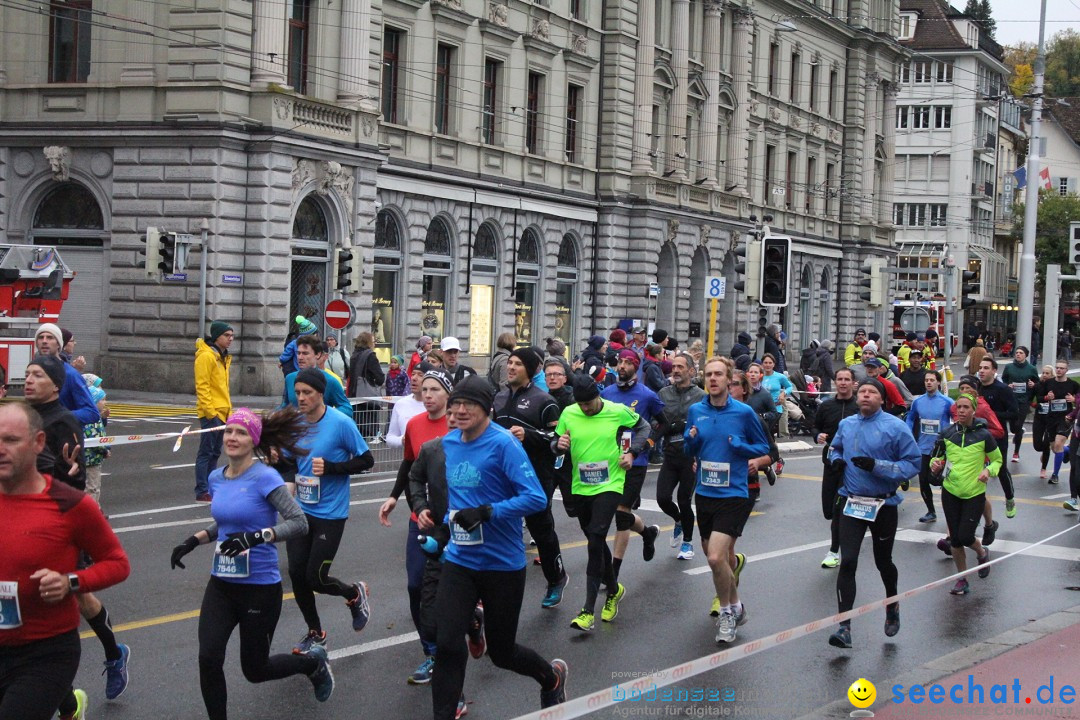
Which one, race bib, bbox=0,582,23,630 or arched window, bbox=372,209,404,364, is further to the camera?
arched window, bbox=372,209,404,364

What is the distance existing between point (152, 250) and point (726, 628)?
20750 millimetres

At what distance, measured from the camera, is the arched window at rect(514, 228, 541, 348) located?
4194 centimetres

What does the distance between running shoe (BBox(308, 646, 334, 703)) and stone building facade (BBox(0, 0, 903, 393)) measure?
2307 centimetres

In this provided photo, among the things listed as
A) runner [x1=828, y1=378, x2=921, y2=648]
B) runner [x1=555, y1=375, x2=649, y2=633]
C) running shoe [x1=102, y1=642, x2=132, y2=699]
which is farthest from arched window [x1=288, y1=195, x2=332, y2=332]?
running shoe [x1=102, y1=642, x2=132, y2=699]

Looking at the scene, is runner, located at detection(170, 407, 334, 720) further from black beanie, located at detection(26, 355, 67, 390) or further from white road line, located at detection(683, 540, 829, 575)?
white road line, located at detection(683, 540, 829, 575)

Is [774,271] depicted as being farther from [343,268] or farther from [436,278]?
[436,278]

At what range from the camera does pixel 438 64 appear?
37.6 m

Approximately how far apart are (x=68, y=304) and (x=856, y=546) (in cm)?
2512

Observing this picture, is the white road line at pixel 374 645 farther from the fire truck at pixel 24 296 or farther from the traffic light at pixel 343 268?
the traffic light at pixel 343 268

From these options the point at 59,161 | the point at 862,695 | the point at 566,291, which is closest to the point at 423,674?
the point at 862,695

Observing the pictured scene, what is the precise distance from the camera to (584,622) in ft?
31.9

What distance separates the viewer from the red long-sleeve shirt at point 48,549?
5137mm

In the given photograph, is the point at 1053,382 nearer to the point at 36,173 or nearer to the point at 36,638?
the point at 36,638

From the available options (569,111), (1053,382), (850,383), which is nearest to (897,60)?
(569,111)
